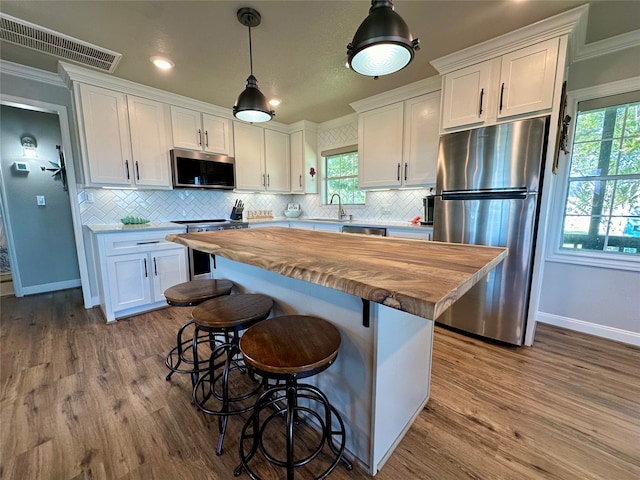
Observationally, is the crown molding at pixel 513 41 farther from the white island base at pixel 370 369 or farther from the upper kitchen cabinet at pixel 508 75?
the white island base at pixel 370 369

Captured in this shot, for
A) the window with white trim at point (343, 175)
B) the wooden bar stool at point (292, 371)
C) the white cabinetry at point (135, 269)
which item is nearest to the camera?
the wooden bar stool at point (292, 371)

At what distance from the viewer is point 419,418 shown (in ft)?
4.90

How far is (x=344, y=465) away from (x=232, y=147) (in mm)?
3847

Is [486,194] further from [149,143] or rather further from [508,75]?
[149,143]

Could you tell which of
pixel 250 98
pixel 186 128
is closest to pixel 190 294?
pixel 250 98

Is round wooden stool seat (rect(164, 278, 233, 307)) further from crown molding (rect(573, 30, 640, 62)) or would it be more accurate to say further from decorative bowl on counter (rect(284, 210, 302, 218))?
crown molding (rect(573, 30, 640, 62))

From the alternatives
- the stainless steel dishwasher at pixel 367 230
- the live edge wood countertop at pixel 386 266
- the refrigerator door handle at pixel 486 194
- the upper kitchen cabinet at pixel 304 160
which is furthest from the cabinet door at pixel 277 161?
the live edge wood countertop at pixel 386 266

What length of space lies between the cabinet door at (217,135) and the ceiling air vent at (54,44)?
1144mm

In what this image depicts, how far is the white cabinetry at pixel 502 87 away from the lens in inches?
78.2

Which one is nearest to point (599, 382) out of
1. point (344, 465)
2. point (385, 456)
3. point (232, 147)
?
point (385, 456)

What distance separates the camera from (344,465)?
121cm

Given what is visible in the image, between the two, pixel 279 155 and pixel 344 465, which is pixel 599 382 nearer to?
pixel 344 465

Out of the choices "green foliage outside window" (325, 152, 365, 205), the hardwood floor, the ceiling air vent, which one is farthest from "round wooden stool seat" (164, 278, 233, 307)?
"green foliage outside window" (325, 152, 365, 205)

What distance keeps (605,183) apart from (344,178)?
118 inches
